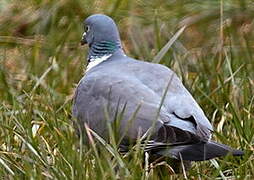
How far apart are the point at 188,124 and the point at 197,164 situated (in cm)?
38

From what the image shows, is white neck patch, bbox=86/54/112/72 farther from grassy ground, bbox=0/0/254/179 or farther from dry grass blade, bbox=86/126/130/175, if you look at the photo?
dry grass blade, bbox=86/126/130/175

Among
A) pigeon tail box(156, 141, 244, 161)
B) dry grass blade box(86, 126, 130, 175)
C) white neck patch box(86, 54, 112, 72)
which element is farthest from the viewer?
white neck patch box(86, 54, 112, 72)

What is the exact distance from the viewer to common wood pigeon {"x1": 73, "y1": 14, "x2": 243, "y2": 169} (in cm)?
379

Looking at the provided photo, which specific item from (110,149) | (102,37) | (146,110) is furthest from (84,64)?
(110,149)

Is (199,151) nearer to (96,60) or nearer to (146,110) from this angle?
(146,110)

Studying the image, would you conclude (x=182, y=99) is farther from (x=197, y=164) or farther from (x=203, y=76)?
(x=203, y=76)

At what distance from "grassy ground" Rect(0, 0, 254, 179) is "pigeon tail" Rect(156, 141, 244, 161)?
50 millimetres

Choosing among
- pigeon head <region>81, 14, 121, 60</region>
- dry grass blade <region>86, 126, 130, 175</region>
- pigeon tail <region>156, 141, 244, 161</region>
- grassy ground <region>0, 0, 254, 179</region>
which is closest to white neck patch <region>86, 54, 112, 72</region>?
pigeon head <region>81, 14, 121, 60</region>

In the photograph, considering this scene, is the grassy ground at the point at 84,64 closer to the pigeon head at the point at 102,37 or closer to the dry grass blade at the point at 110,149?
the dry grass blade at the point at 110,149

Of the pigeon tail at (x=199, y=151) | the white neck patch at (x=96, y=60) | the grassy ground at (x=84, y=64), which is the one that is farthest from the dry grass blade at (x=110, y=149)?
the white neck patch at (x=96, y=60)

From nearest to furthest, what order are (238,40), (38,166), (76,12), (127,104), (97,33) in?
(38,166), (127,104), (97,33), (238,40), (76,12)

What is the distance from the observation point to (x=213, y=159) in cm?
409

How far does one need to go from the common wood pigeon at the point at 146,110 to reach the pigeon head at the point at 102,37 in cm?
12

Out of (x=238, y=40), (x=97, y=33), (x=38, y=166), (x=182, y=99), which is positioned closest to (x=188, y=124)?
(x=182, y=99)
